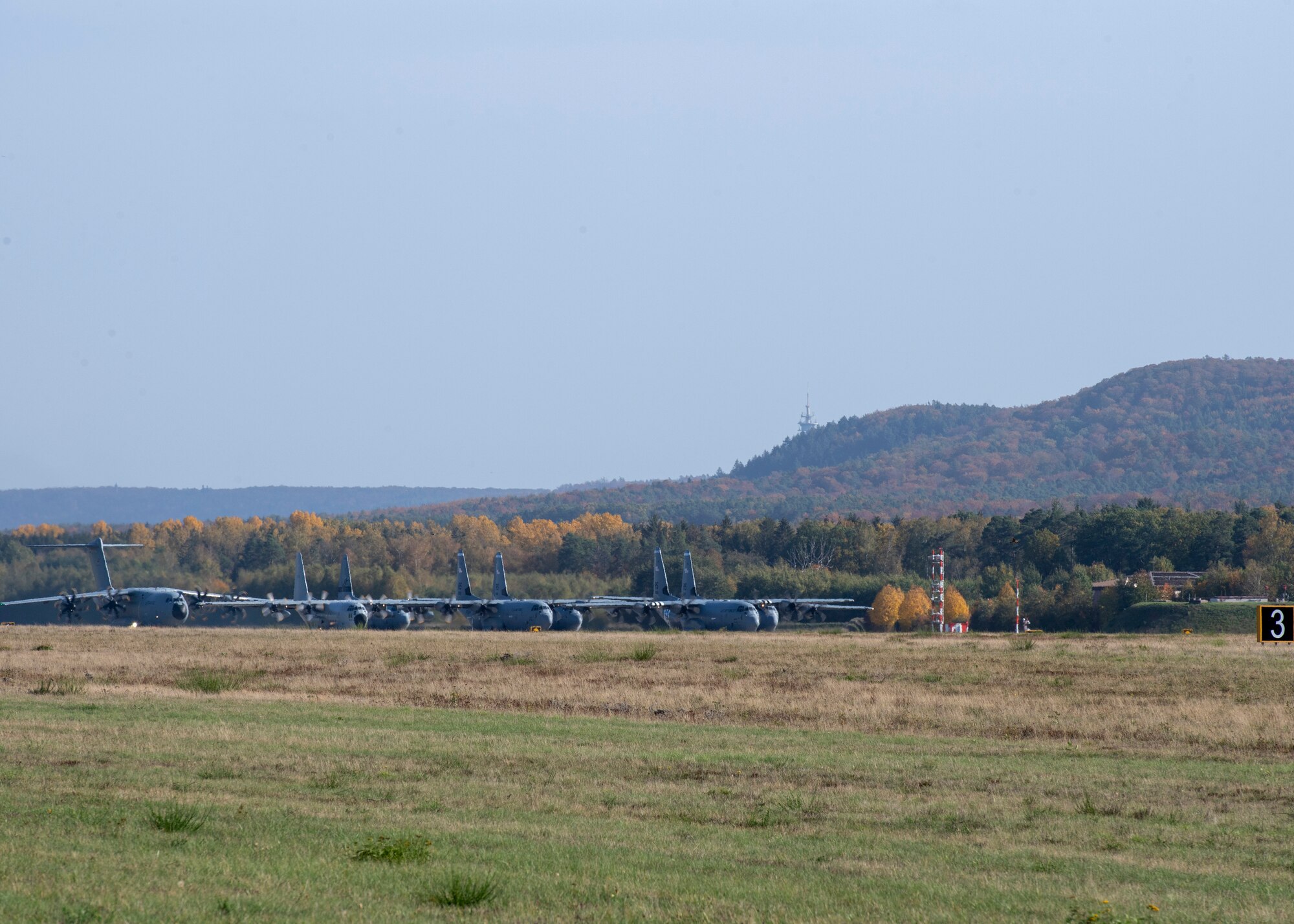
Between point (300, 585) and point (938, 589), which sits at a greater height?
point (300, 585)

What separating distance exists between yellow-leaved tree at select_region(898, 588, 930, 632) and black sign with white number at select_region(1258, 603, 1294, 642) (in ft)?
251

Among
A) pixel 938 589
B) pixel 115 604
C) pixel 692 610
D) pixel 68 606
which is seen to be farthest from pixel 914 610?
pixel 68 606

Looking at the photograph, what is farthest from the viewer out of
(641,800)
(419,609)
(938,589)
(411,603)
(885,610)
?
(885,610)

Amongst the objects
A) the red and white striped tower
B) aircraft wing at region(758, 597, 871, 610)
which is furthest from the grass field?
aircraft wing at region(758, 597, 871, 610)

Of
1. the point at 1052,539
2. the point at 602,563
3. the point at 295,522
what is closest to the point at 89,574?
the point at 602,563

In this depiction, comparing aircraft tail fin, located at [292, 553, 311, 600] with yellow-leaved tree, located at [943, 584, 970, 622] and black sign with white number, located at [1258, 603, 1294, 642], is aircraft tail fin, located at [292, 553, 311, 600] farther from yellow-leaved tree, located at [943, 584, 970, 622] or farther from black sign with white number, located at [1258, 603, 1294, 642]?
black sign with white number, located at [1258, 603, 1294, 642]

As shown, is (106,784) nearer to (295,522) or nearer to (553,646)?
(553,646)

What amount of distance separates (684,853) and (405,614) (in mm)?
93456

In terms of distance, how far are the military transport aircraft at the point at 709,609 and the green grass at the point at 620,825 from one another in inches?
2711

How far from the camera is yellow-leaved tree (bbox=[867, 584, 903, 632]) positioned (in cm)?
10962

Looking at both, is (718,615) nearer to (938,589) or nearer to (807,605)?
(807,605)

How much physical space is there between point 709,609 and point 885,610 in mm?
22816

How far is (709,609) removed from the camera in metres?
96.0

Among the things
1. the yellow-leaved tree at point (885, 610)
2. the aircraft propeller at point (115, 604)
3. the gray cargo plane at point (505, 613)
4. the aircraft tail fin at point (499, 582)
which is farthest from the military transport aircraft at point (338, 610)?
the yellow-leaved tree at point (885, 610)
